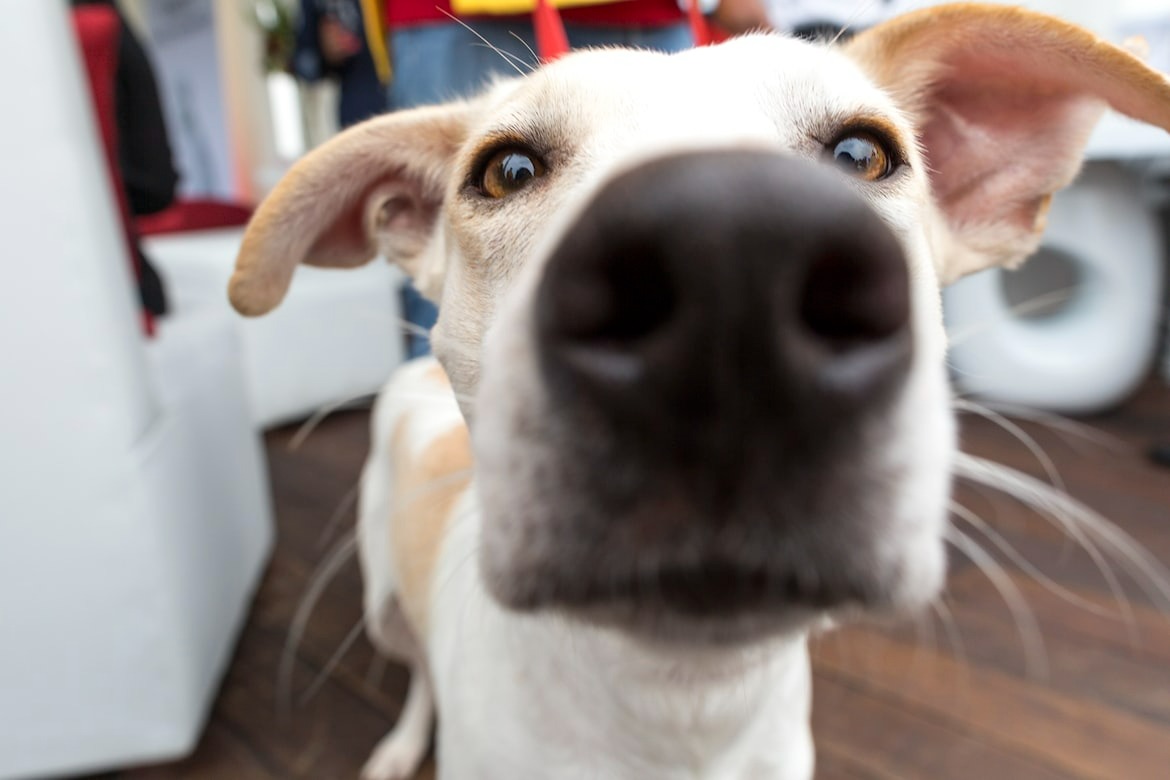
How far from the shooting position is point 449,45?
1655 millimetres

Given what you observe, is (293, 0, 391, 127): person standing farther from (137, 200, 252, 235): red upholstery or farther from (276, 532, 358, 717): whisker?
(276, 532, 358, 717): whisker

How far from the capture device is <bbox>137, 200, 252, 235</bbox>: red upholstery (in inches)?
160

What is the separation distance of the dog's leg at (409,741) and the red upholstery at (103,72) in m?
1.02

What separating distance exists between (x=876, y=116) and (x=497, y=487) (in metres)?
0.56

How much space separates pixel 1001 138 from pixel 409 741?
156cm

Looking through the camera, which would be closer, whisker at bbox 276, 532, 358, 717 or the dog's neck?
the dog's neck

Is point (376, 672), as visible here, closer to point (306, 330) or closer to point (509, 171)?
point (509, 171)

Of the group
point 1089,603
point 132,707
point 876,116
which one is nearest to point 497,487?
point 876,116

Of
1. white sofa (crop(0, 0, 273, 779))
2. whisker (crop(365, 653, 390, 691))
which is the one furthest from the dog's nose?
whisker (crop(365, 653, 390, 691))

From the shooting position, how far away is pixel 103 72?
162 centimetres

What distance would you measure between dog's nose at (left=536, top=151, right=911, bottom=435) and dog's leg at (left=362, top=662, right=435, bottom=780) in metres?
1.38

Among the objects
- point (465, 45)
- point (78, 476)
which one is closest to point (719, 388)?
point (78, 476)

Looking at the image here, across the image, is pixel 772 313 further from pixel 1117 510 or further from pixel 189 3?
pixel 189 3

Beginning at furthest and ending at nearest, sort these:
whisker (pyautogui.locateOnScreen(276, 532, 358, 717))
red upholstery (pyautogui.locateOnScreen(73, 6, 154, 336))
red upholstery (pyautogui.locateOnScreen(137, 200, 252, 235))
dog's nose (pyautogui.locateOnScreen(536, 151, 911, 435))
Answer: red upholstery (pyautogui.locateOnScreen(137, 200, 252, 235)) → whisker (pyautogui.locateOnScreen(276, 532, 358, 717)) → red upholstery (pyautogui.locateOnScreen(73, 6, 154, 336)) → dog's nose (pyautogui.locateOnScreen(536, 151, 911, 435))
